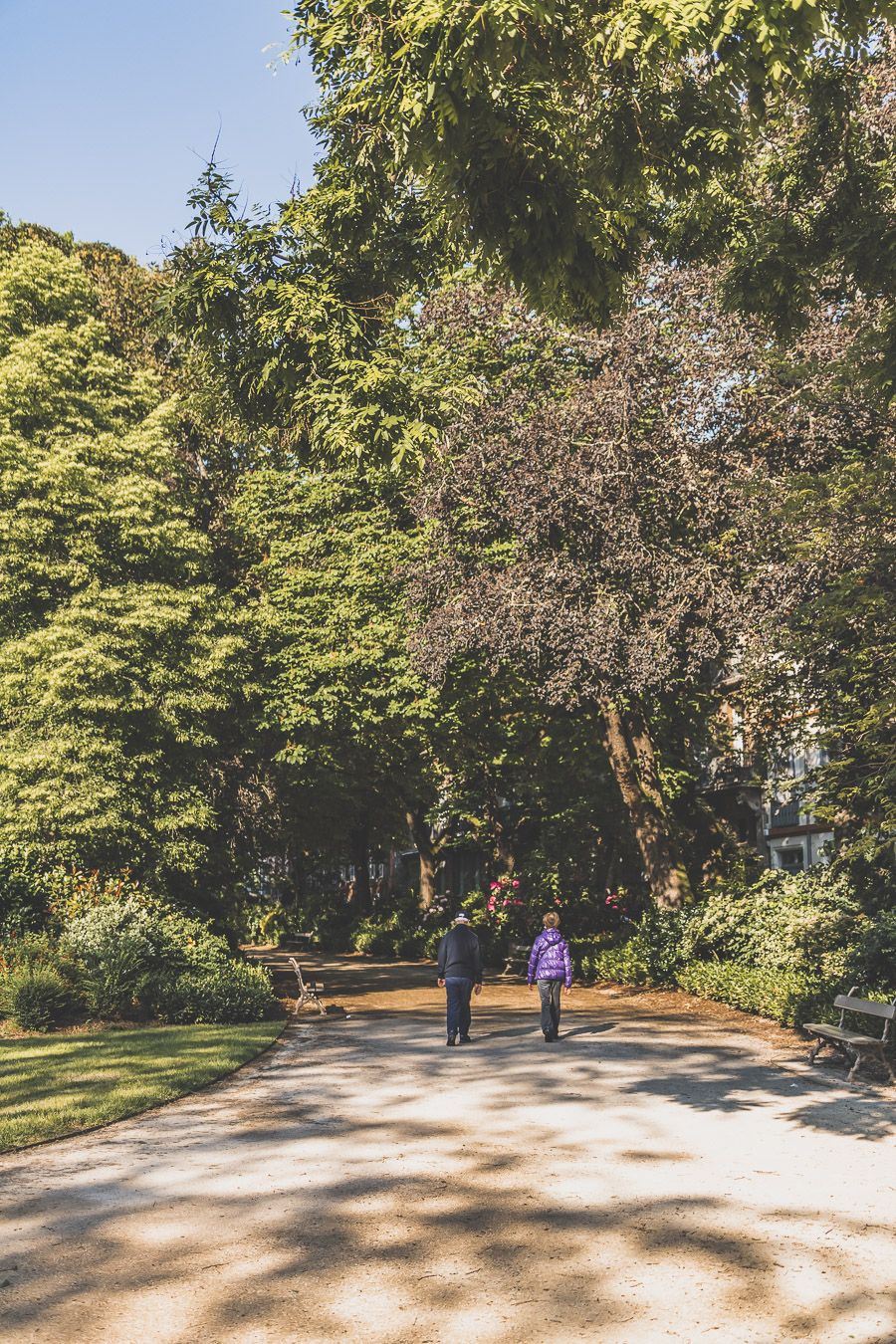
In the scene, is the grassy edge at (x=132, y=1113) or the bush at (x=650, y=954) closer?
the grassy edge at (x=132, y=1113)

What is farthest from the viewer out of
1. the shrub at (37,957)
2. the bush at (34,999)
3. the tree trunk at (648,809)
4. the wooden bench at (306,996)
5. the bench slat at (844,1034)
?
the tree trunk at (648,809)

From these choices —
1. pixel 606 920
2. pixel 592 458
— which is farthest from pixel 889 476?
pixel 606 920

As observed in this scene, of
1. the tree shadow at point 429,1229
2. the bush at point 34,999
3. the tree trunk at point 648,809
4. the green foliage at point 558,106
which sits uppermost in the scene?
the green foliage at point 558,106

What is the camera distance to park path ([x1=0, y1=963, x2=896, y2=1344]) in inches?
235

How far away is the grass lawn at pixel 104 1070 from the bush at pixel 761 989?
24.1 feet

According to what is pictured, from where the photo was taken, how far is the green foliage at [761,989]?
16828 millimetres

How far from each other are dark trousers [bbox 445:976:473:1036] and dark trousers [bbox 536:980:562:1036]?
1023 millimetres

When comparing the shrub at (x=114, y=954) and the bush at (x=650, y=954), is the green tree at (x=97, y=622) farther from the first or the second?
the bush at (x=650, y=954)

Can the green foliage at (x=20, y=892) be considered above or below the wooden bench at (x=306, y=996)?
above

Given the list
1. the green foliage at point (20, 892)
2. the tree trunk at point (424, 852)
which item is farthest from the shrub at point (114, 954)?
the tree trunk at point (424, 852)

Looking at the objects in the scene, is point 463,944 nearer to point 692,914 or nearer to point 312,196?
point 692,914

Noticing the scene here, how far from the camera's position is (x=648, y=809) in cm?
2589

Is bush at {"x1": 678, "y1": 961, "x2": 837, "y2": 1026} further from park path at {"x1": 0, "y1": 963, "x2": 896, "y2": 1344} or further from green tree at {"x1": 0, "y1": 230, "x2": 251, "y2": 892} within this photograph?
green tree at {"x1": 0, "y1": 230, "x2": 251, "y2": 892}

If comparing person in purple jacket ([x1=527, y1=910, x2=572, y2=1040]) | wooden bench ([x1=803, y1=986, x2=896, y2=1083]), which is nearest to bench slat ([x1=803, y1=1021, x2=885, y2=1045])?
wooden bench ([x1=803, y1=986, x2=896, y2=1083])
